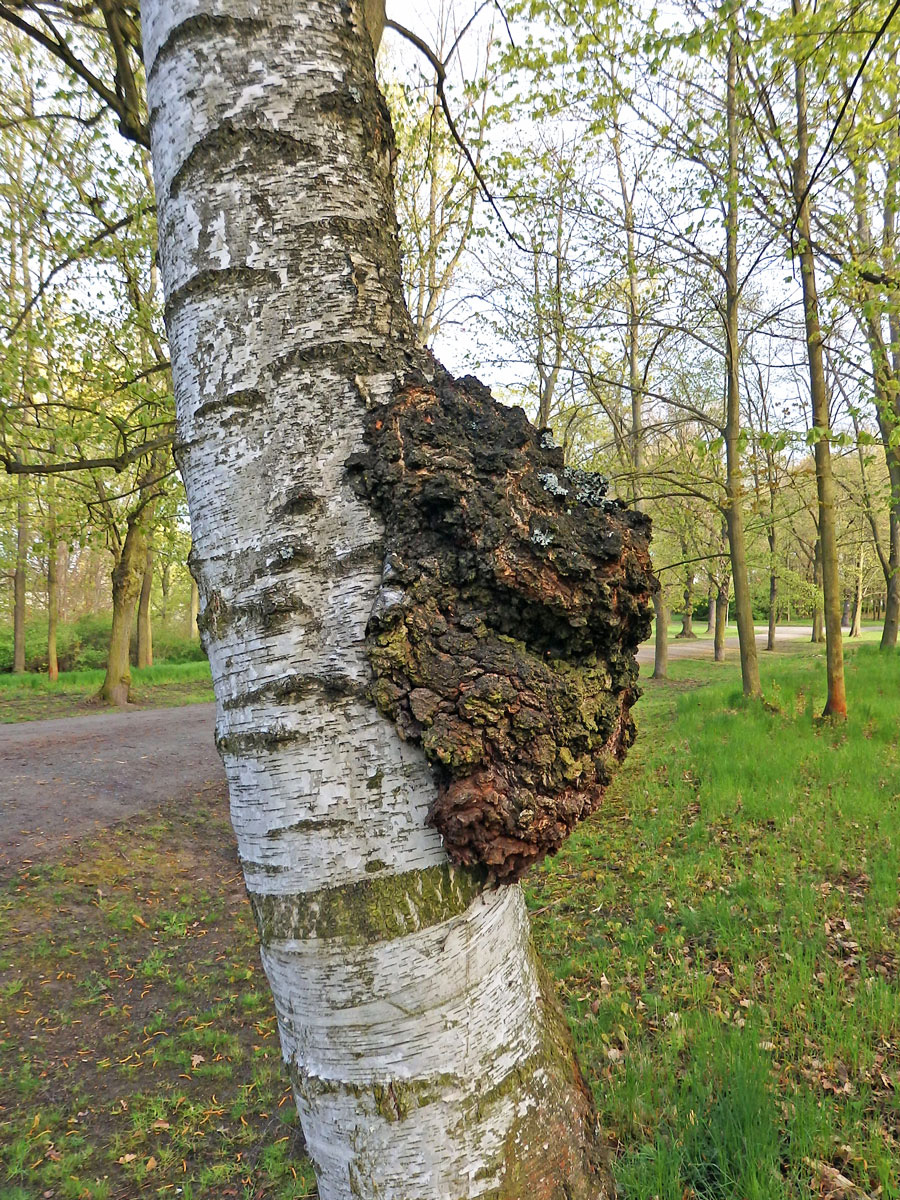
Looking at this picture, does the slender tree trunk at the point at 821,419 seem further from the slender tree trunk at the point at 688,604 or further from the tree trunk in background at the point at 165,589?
the tree trunk in background at the point at 165,589

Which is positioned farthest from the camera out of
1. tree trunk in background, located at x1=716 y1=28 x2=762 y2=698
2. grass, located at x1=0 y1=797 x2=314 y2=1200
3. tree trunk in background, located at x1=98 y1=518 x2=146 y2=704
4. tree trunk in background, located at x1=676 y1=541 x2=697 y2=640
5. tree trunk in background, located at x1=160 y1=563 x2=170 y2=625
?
tree trunk in background, located at x1=160 y1=563 x2=170 y2=625

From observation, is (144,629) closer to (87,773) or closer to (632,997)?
(87,773)

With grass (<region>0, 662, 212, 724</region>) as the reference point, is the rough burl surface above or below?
above

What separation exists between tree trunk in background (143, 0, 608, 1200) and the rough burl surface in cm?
4

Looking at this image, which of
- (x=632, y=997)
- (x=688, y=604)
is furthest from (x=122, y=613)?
(x=688, y=604)

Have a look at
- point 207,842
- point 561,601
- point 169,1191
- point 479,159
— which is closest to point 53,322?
point 479,159

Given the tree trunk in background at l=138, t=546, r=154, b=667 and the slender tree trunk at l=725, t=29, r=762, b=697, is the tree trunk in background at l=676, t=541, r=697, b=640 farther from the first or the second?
the tree trunk in background at l=138, t=546, r=154, b=667

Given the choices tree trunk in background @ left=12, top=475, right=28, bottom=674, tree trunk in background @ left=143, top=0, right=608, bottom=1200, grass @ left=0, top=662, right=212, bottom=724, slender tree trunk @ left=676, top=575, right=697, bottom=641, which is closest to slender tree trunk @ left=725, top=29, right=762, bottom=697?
tree trunk in background @ left=143, top=0, right=608, bottom=1200

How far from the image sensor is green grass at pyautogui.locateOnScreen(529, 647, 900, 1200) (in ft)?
6.34

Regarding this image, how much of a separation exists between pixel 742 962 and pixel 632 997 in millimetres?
573

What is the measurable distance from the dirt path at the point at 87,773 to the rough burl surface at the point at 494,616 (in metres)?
6.42

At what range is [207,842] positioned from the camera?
268 inches

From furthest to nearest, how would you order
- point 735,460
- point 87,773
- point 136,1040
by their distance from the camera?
point 735,460 < point 87,773 < point 136,1040

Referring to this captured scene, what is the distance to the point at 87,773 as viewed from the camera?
335 inches
